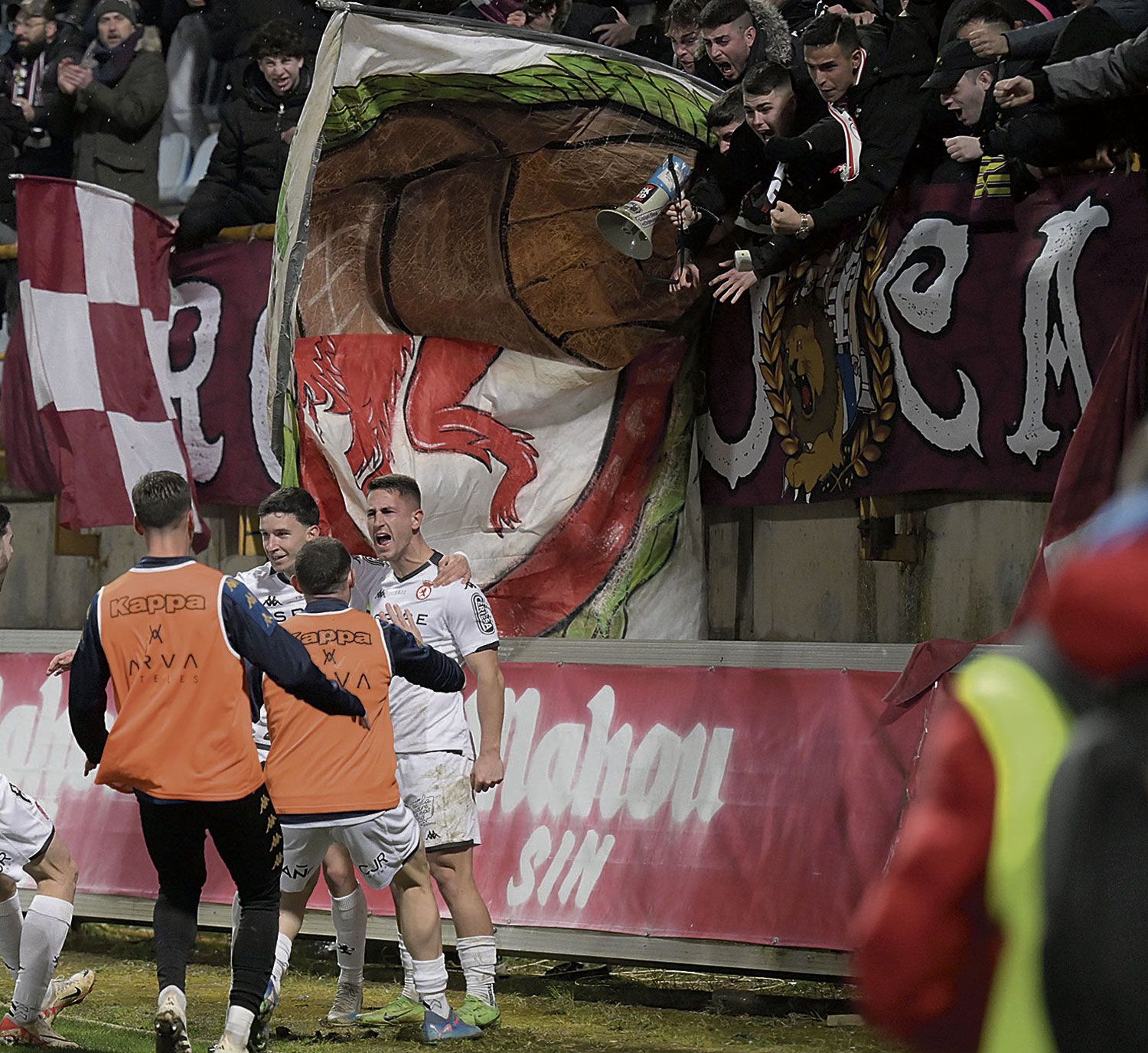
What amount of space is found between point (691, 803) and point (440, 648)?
4.98 ft

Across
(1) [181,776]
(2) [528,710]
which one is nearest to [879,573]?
(2) [528,710]

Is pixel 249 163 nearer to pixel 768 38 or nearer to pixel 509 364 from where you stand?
pixel 509 364

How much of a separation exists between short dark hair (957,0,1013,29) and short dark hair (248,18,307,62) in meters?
4.92

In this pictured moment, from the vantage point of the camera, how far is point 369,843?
22.1ft

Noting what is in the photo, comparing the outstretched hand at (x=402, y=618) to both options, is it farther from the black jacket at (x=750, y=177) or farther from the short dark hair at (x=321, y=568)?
the black jacket at (x=750, y=177)

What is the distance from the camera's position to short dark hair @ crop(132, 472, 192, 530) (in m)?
6.05

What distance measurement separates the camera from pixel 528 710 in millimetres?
8719

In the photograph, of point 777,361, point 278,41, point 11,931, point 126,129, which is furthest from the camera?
point 126,129

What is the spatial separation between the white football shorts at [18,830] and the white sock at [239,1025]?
46.6 inches

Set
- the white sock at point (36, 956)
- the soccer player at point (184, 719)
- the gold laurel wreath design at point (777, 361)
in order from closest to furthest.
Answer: the soccer player at point (184, 719)
the white sock at point (36, 956)
the gold laurel wreath design at point (777, 361)

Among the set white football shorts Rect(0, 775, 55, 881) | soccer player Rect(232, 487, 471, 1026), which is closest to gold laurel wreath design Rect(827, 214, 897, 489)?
soccer player Rect(232, 487, 471, 1026)

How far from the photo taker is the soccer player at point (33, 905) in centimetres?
657

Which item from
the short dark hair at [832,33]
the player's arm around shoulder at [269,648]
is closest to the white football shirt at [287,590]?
the player's arm around shoulder at [269,648]

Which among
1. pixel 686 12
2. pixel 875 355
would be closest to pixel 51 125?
pixel 686 12
